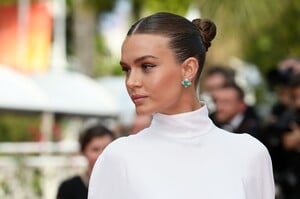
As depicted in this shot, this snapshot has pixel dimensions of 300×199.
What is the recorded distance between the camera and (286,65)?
9180 mm

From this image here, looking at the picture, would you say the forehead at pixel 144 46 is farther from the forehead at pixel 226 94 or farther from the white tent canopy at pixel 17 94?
the white tent canopy at pixel 17 94

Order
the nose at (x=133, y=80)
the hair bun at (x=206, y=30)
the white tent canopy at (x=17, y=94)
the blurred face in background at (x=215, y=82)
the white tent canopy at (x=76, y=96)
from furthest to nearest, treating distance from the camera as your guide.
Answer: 1. the white tent canopy at (x=76, y=96)
2. the white tent canopy at (x=17, y=94)
3. the blurred face in background at (x=215, y=82)
4. the hair bun at (x=206, y=30)
5. the nose at (x=133, y=80)

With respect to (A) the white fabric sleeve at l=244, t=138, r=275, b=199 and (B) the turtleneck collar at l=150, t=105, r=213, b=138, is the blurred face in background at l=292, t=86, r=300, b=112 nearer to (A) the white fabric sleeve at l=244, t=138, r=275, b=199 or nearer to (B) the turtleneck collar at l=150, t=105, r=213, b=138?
(A) the white fabric sleeve at l=244, t=138, r=275, b=199

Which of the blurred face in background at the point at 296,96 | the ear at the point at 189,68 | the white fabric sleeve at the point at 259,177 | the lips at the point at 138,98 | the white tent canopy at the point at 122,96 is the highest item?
the ear at the point at 189,68

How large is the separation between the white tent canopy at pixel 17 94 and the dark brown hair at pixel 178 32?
16.9 m

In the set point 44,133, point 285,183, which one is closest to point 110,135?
point 285,183

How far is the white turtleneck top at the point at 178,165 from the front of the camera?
12.9 ft

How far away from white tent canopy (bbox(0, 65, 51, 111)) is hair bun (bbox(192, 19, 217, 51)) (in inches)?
660

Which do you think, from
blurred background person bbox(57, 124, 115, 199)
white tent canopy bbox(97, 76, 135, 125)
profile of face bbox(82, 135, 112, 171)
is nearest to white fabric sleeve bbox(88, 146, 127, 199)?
blurred background person bbox(57, 124, 115, 199)

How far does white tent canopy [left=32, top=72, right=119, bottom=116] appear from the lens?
2950 centimetres

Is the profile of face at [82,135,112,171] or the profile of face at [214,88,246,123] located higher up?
the profile of face at [214,88,246,123]

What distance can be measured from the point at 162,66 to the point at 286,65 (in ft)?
17.5

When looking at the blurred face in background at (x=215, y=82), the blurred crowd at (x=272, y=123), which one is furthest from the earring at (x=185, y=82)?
the blurred face in background at (x=215, y=82)

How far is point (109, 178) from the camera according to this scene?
3.96 meters
